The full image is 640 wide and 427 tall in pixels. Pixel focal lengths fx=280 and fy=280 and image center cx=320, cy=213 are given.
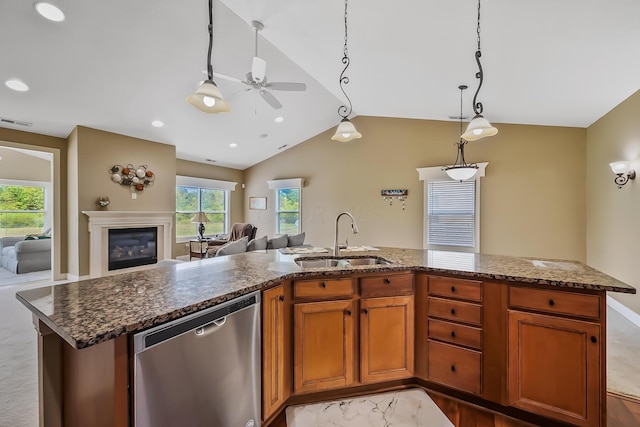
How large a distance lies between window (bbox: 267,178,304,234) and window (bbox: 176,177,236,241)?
1436 millimetres

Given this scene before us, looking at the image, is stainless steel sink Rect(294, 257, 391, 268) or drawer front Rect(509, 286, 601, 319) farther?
stainless steel sink Rect(294, 257, 391, 268)

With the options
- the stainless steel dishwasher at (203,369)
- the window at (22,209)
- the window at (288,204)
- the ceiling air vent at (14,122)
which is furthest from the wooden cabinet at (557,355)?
the window at (22,209)

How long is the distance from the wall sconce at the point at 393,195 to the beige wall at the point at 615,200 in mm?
2701

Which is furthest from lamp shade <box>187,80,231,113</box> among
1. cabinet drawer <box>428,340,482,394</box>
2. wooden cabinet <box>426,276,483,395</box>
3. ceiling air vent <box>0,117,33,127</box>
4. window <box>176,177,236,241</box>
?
window <box>176,177,236,241</box>

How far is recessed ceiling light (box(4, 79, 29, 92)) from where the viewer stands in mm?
3371

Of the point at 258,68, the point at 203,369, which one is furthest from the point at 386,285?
the point at 258,68

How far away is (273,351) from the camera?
1684 millimetres

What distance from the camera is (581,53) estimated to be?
8.17 feet

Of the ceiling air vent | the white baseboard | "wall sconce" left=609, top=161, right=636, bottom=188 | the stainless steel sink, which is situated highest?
the ceiling air vent

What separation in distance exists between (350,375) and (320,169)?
16.6 ft

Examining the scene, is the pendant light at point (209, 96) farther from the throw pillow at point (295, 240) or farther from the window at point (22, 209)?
the window at point (22, 209)

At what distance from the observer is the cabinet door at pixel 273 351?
1.62 m

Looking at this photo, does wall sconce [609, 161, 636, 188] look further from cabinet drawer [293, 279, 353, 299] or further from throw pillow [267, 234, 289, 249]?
throw pillow [267, 234, 289, 249]

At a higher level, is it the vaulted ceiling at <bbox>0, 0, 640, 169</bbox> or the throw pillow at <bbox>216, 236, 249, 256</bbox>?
the vaulted ceiling at <bbox>0, 0, 640, 169</bbox>
